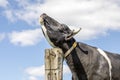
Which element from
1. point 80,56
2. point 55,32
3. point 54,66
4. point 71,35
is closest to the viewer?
point 54,66

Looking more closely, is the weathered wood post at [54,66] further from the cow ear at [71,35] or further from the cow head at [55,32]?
the cow ear at [71,35]

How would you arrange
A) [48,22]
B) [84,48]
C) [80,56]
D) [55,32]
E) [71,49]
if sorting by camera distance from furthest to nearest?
[84,48], [80,56], [71,49], [55,32], [48,22]

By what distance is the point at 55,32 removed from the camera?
898cm

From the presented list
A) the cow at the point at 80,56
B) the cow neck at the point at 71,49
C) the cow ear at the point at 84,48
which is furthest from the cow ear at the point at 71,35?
the cow ear at the point at 84,48

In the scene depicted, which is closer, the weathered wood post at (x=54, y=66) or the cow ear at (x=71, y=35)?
the weathered wood post at (x=54, y=66)

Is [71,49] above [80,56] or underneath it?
above

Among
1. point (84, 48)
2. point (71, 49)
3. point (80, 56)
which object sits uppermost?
point (84, 48)

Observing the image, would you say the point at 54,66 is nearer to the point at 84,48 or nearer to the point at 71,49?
the point at 71,49

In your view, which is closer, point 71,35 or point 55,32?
point 55,32

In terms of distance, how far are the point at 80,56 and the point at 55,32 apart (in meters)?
1.41

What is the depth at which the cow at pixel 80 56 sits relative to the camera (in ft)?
29.3

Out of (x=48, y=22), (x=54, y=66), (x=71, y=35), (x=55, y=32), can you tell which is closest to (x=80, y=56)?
(x=71, y=35)

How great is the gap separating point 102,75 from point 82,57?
0.83 m

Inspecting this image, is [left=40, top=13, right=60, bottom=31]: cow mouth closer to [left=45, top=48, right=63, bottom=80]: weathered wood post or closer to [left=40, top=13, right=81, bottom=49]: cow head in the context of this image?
[left=40, top=13, right=81, bottom=49]: cow head
